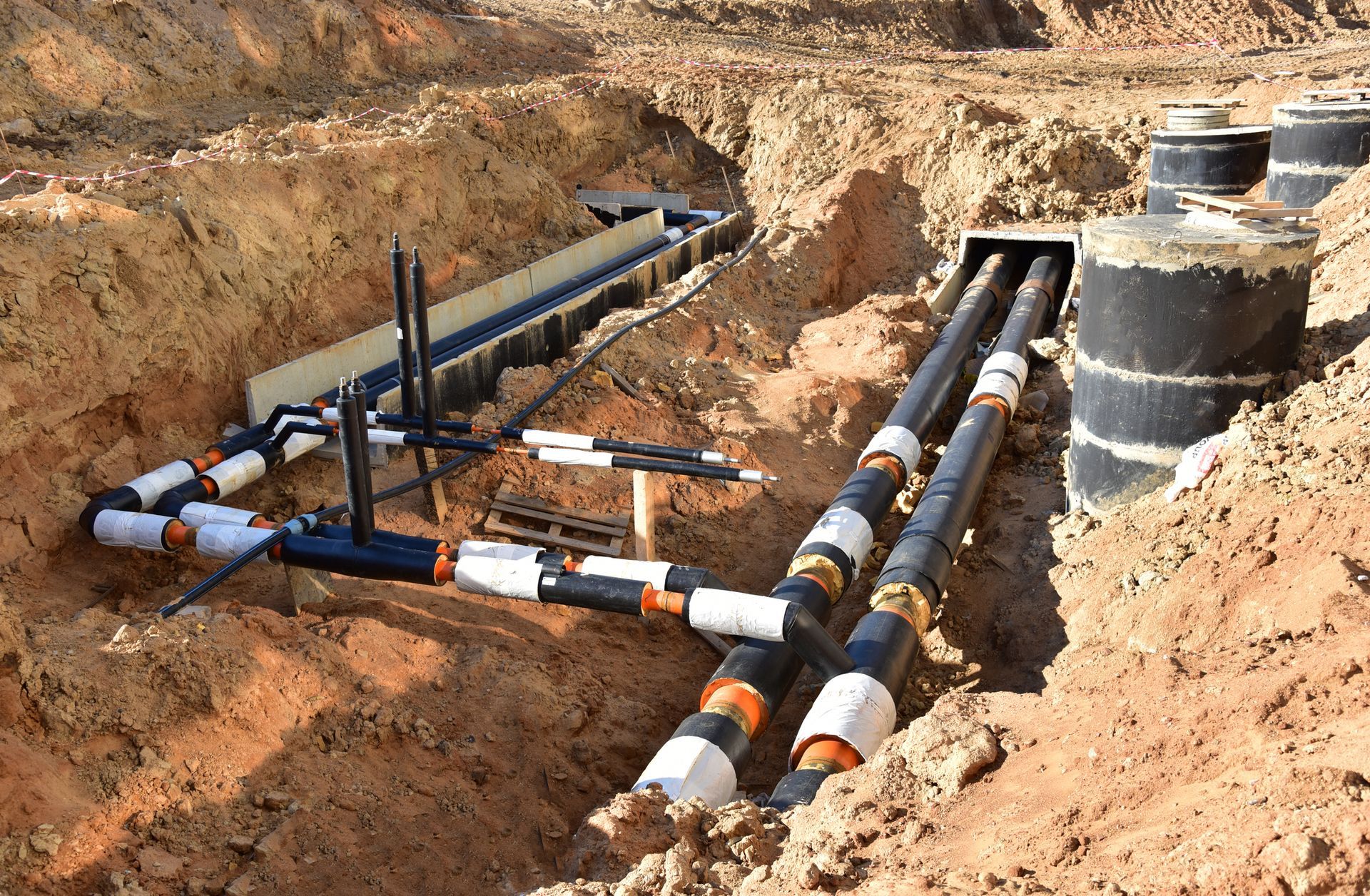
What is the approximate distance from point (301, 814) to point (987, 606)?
4.49 metres

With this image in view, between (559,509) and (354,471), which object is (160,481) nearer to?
(354,471)

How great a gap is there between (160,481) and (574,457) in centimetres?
311

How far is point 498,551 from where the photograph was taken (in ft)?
21.0

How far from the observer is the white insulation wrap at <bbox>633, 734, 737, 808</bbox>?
5113mm

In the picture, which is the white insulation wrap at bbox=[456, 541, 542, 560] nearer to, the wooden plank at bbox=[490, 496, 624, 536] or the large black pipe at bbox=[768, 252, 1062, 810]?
the wooden plank at bbox=[490, 496, 624, 536]

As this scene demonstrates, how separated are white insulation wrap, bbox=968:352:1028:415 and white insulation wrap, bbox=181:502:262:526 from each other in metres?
5.97

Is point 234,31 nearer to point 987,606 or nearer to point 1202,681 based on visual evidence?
point 987,606

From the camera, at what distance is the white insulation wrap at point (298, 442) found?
8320 mm

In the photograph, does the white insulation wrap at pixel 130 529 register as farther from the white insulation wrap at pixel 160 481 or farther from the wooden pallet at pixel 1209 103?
the wooden pallet at pixel 1209 103

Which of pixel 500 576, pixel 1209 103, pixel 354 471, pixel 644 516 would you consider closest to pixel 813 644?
pixel 500 576

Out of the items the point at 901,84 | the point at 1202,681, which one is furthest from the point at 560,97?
the point at 1202,681

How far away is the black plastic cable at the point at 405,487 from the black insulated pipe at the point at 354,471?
0.56m

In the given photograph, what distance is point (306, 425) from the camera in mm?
8164

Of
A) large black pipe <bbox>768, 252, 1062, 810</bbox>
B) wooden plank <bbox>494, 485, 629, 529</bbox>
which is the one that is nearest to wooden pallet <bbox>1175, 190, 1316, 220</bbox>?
large black pipe <bbox>768, 252, 1062, 810</bbox>
